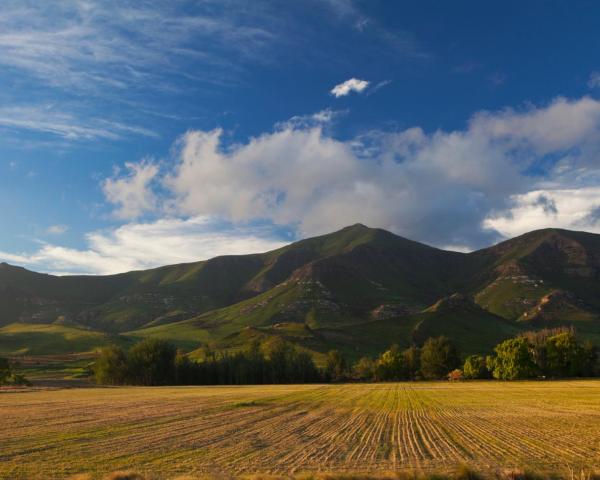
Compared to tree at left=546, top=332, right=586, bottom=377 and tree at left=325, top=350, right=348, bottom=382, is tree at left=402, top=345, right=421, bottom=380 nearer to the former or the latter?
tree at left=325, top=350, right=348, bottom=382

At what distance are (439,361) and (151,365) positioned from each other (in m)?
90.5

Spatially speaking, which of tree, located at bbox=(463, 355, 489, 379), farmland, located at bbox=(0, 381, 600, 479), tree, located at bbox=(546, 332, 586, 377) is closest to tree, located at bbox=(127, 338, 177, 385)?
tree, located at bbox=(463, 355, 489, 379)

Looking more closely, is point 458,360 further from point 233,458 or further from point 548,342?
point 233,458

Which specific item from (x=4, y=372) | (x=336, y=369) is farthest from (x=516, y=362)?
(x=4, y=372)

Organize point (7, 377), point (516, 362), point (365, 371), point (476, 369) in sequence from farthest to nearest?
point (365, 371) → point (476, 369) → point (516, 362) → point (7, 377)

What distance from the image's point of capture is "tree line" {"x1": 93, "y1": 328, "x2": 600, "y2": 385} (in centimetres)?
14200

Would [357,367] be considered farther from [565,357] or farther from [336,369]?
[565,357]

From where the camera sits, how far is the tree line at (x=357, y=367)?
142m

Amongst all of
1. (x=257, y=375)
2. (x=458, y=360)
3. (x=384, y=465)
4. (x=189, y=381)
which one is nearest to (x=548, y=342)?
(x=458, y=360)

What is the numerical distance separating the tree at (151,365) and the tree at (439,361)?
80576mm

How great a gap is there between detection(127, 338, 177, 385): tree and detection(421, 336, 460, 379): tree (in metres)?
80.6

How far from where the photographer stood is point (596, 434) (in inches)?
1232

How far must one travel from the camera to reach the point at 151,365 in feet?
506

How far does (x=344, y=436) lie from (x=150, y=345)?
13698 cm
